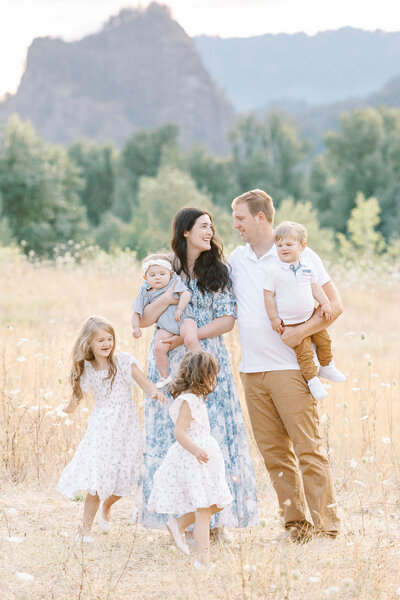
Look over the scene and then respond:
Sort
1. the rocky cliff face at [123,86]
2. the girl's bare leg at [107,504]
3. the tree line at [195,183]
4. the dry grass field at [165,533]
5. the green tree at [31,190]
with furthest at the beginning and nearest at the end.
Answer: the rocky cliff face at [123,86] < the tree line at [195,183] < the green tree at [31,190] < the girl's bare leg at [107,504] < the dry grass field at [165,533]

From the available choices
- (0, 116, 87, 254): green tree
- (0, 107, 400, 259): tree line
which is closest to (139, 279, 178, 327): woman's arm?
(0, 107, 400, 259): tree line

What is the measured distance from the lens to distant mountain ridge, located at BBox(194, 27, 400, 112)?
138 metres

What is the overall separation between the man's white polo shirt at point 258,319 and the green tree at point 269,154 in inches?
1473

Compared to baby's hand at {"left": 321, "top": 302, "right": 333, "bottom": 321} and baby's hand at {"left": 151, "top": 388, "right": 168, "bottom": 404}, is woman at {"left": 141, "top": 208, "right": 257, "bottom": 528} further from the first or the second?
baby's hand at {"left": 321, "top": 302, "right": 333, "bottom": 321}

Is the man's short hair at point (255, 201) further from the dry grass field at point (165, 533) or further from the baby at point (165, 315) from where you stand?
the dry grass field at point (165, 533)

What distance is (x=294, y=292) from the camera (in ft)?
13.8

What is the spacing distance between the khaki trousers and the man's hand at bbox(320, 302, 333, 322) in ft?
1.29

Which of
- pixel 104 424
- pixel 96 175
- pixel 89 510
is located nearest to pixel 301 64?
pixel 96 175

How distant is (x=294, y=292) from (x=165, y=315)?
79 centimetres

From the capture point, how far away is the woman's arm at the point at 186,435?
3.83 meters

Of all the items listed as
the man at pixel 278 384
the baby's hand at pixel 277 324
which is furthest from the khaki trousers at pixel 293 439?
the baby's hand at pixel 277 324

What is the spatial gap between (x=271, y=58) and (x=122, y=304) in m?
146

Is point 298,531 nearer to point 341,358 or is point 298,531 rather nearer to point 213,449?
point 213,449

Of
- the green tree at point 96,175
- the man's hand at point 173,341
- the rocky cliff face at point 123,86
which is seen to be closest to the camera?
the man's hand at point 173,341
